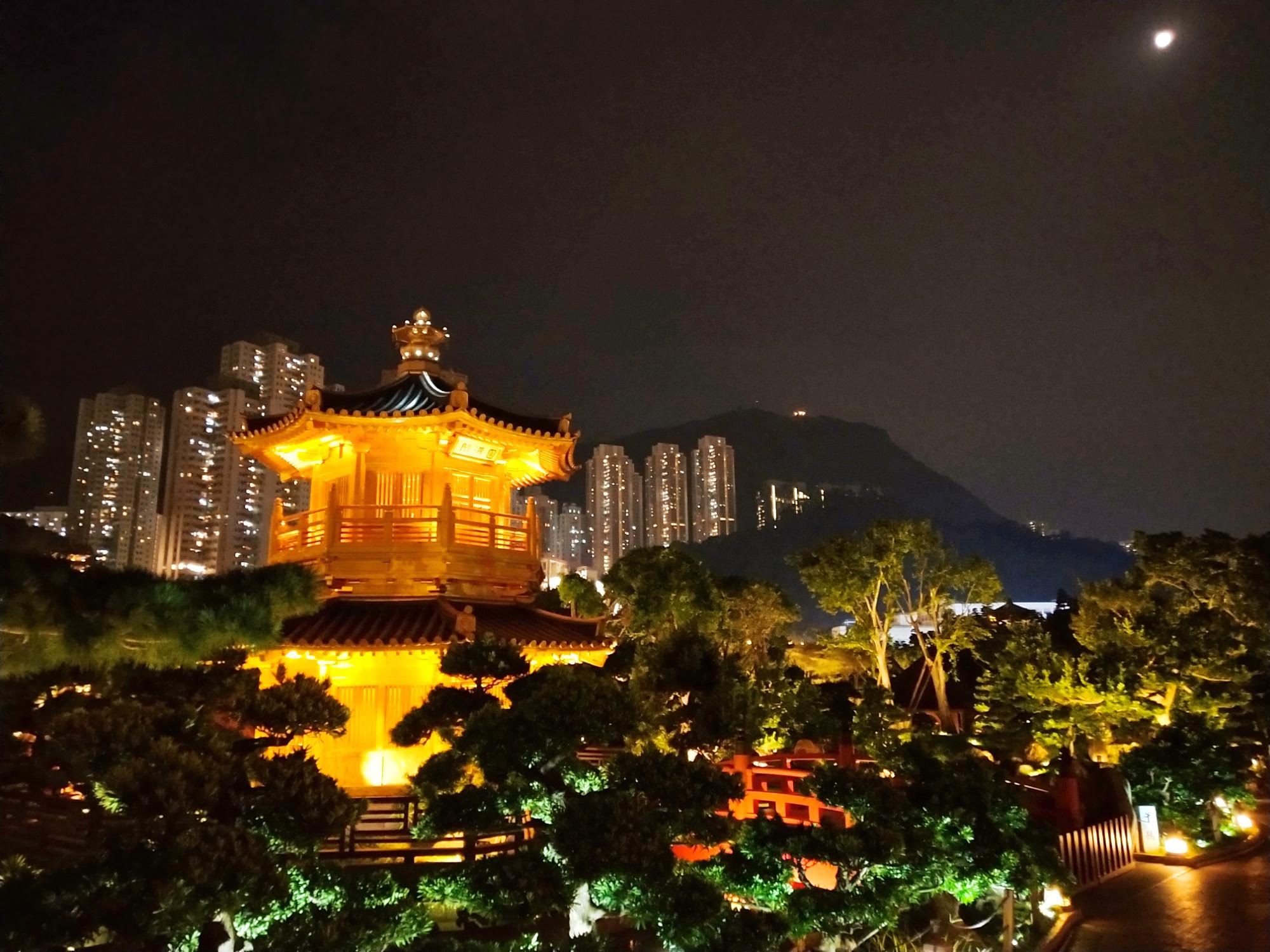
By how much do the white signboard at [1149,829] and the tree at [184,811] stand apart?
31.5 feet

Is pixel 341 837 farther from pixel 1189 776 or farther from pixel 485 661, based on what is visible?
pixel 1189 776

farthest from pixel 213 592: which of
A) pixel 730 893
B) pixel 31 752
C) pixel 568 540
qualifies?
pixel 568 540

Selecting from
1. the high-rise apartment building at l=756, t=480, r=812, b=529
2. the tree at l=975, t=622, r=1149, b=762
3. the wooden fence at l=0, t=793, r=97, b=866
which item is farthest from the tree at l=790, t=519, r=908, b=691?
the high-rise apartment building at l=756, t=480, r=812, b=529

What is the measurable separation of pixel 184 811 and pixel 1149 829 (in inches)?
443

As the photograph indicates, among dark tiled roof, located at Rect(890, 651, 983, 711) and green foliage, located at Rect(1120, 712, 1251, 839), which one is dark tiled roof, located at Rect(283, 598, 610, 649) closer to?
green foliage, located at Rect(1120, 712, 1251, 839)

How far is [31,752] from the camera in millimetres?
5164

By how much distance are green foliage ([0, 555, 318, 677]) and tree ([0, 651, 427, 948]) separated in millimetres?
691

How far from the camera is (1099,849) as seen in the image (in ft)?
31.6

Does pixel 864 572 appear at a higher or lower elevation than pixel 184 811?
higher

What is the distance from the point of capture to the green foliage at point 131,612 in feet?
12.7

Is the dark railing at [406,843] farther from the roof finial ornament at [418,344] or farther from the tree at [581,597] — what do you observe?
the roof finial ornament at [418,344]

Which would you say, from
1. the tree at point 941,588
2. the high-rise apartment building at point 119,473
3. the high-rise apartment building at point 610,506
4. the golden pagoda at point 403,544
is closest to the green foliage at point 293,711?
the golden pagoda at point 403,544

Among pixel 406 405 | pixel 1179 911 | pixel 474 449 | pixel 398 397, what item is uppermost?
pixel 398 397

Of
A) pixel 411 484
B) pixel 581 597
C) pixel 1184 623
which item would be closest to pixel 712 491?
pixel 581 597
